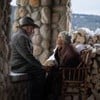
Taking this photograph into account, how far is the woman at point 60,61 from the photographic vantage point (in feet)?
16.5

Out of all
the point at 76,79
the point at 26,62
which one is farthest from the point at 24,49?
the point at 76,79

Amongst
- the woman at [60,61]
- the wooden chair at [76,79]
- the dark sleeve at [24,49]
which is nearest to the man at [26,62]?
the dark sleeve at [24,49]

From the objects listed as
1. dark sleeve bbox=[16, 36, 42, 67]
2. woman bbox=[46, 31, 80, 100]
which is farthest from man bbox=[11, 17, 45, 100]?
woman bbox=[46, 31, 80, 100]

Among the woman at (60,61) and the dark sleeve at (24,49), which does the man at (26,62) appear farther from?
the woman at (60,61)

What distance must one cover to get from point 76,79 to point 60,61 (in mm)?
284

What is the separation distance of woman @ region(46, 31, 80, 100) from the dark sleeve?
463 millimetres

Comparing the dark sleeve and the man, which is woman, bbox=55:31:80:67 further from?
the dark sleeve

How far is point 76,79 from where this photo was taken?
5.18 m

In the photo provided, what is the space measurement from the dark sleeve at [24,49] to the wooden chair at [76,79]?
1.89ft

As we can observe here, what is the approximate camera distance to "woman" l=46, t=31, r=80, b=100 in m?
5.03

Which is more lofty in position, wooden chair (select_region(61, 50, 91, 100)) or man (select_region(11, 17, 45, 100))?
man (select_region(11, 17, 45, 100))

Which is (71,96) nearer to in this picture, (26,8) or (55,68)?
(55,68)

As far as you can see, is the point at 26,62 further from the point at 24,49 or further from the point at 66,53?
the point at 66,53

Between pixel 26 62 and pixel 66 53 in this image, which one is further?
pixel 66 53
